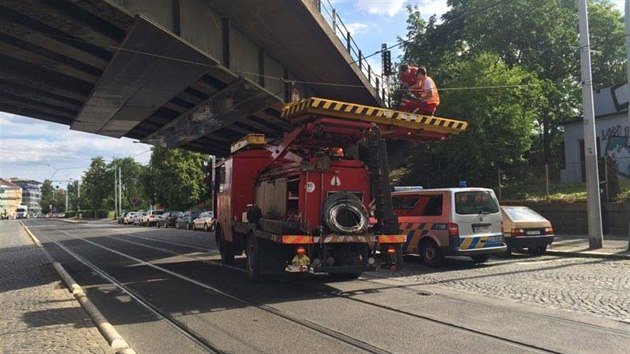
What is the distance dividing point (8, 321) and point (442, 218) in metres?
9.22

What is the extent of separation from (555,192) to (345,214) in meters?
18.7

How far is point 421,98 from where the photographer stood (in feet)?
40.2

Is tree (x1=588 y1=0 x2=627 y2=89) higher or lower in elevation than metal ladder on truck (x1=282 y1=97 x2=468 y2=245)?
higher

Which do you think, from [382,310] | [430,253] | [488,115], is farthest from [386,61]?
[382,310]

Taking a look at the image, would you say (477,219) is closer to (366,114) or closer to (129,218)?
(366,114)

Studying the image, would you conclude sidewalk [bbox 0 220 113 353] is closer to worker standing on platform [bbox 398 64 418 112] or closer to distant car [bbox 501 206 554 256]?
worker standing on platform [bbox 398 64 418 112]

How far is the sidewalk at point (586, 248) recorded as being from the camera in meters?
14.9

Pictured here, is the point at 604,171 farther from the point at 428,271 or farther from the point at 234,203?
the point at 234,203

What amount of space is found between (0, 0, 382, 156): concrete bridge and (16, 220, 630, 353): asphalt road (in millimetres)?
5236

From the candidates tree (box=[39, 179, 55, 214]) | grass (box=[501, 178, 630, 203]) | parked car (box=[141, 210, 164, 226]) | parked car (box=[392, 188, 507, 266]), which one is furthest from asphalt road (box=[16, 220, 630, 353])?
tree (box=[39, 179, 55, 214])

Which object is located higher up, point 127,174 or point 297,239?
point 127,174

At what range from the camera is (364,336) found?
21.8ft

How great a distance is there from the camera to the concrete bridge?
446 inches

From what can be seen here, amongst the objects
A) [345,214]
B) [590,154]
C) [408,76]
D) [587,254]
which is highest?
[408,76]
